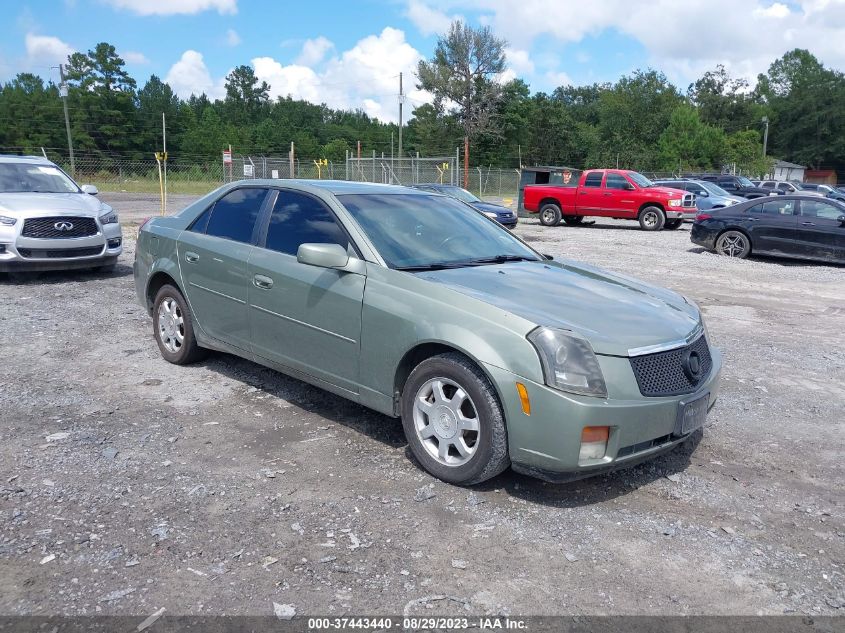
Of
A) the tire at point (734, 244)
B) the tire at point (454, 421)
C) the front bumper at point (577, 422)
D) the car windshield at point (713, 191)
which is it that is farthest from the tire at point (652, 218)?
the tire at point (454, 421)

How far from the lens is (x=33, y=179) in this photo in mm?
10734

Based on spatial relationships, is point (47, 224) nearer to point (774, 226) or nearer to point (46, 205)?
point (46, 205)

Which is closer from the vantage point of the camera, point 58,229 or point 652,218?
point 58,229

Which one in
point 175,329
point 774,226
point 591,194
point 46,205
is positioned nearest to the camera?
point 175,329

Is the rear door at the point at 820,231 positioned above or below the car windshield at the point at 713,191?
below

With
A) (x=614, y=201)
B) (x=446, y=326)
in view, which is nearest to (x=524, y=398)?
(x=446, y=326)

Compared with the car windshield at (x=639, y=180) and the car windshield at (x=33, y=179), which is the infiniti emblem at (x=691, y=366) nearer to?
the car windshield at (x=33, y=179)

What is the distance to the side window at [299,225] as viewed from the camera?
4762mm

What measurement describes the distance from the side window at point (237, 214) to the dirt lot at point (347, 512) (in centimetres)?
121

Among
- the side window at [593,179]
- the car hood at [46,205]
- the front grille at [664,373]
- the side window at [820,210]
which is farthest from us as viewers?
the side window at [593,179]

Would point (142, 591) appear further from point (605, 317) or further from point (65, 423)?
point (605, 317)

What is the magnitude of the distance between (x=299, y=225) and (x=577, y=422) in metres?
2.46

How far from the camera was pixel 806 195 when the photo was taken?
14523 millimetres

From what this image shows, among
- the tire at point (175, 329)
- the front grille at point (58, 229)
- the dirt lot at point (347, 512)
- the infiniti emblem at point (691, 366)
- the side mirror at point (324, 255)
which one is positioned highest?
the side mirror at point (324, 255)
